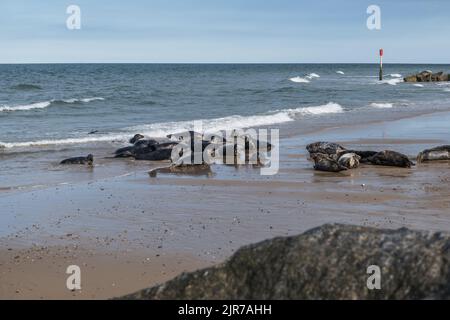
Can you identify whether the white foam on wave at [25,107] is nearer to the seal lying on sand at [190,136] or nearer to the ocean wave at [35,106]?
the ocean wave at [35,106]

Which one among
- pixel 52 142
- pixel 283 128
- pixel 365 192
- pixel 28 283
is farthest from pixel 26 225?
pixel 283 128

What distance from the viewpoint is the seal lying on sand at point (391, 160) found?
40.8ft

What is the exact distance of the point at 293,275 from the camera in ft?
10.3

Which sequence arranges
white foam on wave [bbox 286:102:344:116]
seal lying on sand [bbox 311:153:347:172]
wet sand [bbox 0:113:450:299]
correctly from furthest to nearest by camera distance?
white foam on wave [bbox 286:102:344:116], seal lying on sand [bbox 311:153:347:172], wet sand [bbox 0:113:450:299]

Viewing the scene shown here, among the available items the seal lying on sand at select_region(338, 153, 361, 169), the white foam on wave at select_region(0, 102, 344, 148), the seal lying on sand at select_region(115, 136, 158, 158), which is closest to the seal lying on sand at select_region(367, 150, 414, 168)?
the seal lying on sand at select_region(338, 153, 361, 169)

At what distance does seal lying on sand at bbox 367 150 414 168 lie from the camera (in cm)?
1243

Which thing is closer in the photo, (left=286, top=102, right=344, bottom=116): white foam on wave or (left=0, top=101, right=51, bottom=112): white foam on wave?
(left=286, top=102, right=344, bottom=116): white foam on wave

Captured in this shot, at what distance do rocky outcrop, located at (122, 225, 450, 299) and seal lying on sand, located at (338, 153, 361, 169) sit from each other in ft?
29.9

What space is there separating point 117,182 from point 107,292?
6081 mm

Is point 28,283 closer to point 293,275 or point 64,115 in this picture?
point 293,275

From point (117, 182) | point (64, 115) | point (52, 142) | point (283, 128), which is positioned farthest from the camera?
point (64, 115)

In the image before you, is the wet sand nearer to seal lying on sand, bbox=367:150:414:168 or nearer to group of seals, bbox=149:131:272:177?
seal lying on sand, bbox=367:150:414:168

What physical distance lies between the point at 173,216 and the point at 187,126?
14.6m

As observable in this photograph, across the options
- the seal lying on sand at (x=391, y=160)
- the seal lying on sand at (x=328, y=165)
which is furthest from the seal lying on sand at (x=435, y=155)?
the seal lying on sand at (x=328, y=165)
